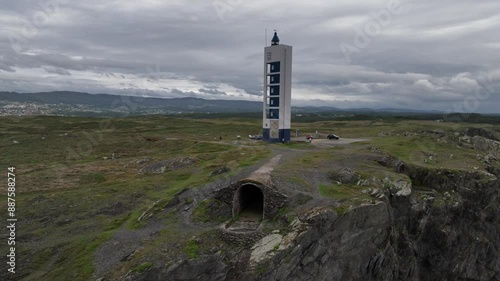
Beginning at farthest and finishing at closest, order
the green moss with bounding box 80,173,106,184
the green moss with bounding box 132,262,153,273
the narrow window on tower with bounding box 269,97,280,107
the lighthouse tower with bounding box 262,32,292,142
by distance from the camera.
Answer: the narrow window on tower with bounding box 269,97,280,107, the lighthouse tower with bounding box 262,32,292,142, the green moss with bounding box 80,173,106,184, the green moss with bounding box 132,262,153,273

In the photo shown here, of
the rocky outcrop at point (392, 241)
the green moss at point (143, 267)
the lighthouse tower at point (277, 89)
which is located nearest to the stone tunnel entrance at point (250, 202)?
the rocky outcrop at point (392, 241)

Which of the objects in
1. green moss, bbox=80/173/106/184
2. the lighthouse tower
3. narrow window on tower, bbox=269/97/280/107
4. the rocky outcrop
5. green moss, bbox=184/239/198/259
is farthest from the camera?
narrow window on tower, bbox=269/97/280/107

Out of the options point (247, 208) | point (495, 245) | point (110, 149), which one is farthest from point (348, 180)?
point (110, 149)

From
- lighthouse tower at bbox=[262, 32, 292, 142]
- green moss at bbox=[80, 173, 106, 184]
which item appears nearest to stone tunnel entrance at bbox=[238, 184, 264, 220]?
green moss at bbox=[80, 173, 106, 184]

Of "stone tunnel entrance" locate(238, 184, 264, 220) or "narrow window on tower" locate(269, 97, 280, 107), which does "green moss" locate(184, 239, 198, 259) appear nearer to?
"stone tunnel entrance" locate(238, 184, 264, 220)

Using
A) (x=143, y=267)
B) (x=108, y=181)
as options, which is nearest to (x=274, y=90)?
(x=108, y=181)

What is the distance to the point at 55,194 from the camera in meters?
45.1

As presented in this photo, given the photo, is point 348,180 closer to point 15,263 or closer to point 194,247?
point 194,247

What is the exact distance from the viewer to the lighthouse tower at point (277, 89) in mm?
64688

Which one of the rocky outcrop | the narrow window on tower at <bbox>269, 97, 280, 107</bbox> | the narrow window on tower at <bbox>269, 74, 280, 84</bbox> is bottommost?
the rocky outcrop

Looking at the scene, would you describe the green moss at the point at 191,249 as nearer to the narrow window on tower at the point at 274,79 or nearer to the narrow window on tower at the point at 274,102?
the narrow window on tower at the point at 274,102

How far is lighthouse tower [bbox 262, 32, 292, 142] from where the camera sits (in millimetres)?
64688

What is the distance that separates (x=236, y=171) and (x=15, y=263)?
23427 mm

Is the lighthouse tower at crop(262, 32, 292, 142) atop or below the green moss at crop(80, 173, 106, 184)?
atop
